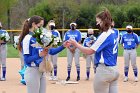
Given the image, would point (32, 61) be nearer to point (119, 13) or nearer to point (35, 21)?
point (35, 21)

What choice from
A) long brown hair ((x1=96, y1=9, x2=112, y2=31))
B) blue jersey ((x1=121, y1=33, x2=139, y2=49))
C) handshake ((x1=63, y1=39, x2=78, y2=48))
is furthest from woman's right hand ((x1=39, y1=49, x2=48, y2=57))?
blue jersey ((x1=121, y1=33, x2=139, y2=49))

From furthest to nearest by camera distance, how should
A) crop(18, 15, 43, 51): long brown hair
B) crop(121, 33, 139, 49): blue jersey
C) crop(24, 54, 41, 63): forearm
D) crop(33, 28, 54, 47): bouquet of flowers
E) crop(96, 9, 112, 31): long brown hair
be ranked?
crop(121, 33, 139, 49): blue jersey
crop(18, 15, 43, 51): long brown hair
crop(24, 54, 41, 63): forearm
crop(33, 28, 54, 47): bouquet of flowers
crop(96, 9, 112, 31): long brown hair

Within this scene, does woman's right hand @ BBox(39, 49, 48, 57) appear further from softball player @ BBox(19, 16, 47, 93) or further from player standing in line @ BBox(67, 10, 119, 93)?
player standing in line @ BBox(67, 10, 119, 93)

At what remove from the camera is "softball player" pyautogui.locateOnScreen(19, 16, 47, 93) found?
22.5 feet

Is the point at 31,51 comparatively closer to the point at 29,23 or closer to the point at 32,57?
the point at 32,57

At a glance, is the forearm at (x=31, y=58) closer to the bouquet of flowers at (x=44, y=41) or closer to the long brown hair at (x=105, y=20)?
the bouquet of flowers at (x=44, y=41)

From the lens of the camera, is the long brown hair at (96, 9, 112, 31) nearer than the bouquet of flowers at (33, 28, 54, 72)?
Yes

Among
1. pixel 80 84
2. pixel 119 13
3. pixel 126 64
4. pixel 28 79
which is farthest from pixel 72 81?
pixel 119 13

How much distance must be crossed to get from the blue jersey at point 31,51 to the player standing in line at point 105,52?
0.63 metres

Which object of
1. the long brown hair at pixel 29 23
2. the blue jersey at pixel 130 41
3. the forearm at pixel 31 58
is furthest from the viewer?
the blue jersey at pixel 130 41

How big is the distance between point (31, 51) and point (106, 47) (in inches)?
49.9

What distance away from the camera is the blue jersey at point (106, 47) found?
21.6 feet

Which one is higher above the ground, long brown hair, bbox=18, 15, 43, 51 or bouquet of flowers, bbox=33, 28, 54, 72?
long brown hair, bbox=18, 15, 43, 51

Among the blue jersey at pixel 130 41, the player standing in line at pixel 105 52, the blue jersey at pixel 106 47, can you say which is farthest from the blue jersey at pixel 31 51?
the blue jersey at pixel 130 41
